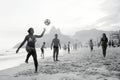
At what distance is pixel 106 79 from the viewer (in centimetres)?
566

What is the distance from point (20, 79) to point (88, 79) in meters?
2.75

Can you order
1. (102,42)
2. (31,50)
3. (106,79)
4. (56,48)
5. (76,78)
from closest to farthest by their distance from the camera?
1. (106,79)
2. (76,78)
3. (31,50)
4. (56,48)
5. (102,42)

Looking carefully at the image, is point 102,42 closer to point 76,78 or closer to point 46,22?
point 46,22

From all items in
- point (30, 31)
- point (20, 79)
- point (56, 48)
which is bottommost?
point (20, 79)

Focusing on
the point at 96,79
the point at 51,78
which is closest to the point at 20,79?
the point at 51,78

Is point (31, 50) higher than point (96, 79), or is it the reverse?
point (31, 50)

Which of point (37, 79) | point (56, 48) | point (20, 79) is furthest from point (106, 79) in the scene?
point (56, 48)

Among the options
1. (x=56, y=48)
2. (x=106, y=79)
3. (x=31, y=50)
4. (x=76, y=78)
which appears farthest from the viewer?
(x=56, y=48)

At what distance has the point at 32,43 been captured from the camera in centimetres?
762

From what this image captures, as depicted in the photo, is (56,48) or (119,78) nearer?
(119,78)

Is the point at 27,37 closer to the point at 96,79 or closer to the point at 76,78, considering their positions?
the point at 76,78

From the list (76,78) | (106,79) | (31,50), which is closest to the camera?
(106,79)

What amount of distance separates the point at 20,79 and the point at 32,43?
191 centimetres

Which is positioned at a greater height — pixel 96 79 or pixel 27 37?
pixel 27 37
